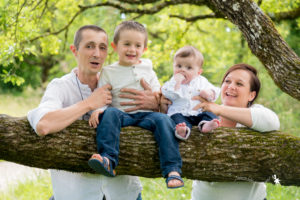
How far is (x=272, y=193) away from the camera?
4594 mm

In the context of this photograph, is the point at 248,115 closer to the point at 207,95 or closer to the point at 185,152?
the point at 207,95

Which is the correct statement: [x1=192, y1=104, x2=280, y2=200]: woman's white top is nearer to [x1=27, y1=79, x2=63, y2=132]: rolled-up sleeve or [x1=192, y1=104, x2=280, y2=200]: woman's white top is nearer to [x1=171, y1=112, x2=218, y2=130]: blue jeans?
[x1=171, y1=112, x2=218, y2=130]: blue jeans

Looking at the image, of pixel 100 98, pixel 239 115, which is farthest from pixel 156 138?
pixel 239 115

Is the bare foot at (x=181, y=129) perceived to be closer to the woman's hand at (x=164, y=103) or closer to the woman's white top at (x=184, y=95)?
the woman's white top at (x=184, y=95)

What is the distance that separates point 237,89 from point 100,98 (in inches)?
50.8

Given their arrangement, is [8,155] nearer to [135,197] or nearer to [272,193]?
[135,197]

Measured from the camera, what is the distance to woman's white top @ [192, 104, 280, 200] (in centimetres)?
281

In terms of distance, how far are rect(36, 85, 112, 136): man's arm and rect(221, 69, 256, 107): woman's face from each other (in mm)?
1183

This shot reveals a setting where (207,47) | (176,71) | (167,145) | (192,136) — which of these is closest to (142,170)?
(167,145)

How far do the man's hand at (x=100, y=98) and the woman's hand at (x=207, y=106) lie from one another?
77 cm

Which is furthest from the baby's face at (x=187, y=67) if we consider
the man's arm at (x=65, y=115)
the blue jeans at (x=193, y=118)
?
the man's arm at (x=65, y=115)

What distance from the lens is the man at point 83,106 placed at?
2.60m

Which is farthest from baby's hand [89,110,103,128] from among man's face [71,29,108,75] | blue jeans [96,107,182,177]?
man's face [71,29,108,75]

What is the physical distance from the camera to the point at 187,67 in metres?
3.03
